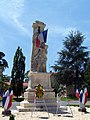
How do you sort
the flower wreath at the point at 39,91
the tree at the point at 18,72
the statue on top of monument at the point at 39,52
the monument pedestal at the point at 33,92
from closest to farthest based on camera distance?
the flower wreath at the point at 39,91, the monument pedestal at the point at 33,92, the statue on top of monument at the point at 39,52, the tree at the point at 18,72

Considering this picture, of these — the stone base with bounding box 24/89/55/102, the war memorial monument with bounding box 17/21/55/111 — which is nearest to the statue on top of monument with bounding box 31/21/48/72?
the war memorial monument with bounding box 17/21/55/111

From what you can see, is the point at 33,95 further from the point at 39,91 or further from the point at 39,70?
the point at 39,70

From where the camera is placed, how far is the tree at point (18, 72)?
3581 cm

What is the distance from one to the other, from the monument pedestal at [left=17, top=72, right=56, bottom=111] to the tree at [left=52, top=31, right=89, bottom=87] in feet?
63.9

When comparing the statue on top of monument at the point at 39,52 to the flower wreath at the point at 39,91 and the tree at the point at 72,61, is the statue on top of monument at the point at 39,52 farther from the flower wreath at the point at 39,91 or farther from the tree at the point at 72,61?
the tree at the point at 72,61

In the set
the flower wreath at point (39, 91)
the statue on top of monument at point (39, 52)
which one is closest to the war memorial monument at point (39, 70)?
the statue on top of monument at point (39, 52)

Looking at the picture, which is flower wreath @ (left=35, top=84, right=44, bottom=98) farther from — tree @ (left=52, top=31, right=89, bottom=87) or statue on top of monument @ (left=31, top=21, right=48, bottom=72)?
tree @ (left=52, top=31, right=89, bottom=87)

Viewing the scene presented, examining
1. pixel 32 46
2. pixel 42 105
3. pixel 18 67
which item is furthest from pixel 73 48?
pixel 42 105

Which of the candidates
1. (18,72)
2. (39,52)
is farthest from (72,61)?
(39,52)

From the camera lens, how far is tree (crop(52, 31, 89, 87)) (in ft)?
130

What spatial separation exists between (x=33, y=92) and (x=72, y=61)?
74.0 feet

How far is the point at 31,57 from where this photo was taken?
814 inches

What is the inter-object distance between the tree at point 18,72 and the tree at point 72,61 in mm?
6310

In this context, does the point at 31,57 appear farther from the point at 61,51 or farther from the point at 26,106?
the point at 61,51
